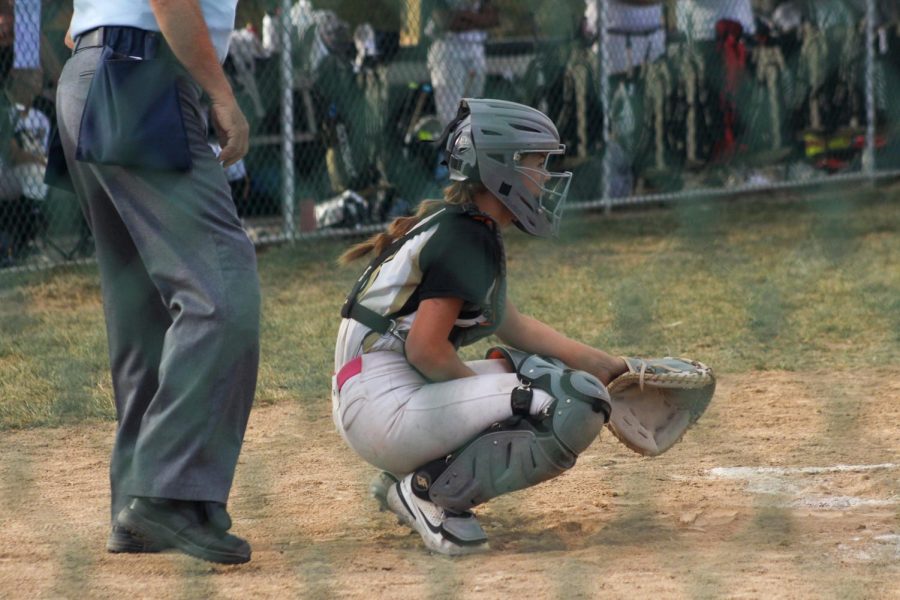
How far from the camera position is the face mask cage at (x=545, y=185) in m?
3.21

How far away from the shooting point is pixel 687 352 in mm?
5406

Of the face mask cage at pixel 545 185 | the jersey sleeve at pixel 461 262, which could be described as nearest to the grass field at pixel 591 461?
the jersey sleeve at pixel 461 262

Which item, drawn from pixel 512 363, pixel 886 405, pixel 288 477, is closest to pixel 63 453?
pixel 288 477

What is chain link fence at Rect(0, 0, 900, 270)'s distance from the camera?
23.5 feet

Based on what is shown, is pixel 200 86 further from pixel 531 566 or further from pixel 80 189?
pixel 531 566

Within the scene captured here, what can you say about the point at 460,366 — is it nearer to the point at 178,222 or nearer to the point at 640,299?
the point at 178,222

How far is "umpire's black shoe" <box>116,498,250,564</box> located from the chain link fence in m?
4.34

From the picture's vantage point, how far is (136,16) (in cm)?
289

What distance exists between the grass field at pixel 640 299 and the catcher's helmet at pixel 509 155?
1.84 meters

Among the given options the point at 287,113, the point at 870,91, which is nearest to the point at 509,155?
the point at 287,113

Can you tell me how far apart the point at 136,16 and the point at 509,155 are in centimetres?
89

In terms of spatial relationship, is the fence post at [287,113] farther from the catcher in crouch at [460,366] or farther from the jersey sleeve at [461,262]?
the jersey sleeve at [461,262]

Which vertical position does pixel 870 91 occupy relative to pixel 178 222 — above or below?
below

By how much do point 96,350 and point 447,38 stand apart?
3.53 meters
